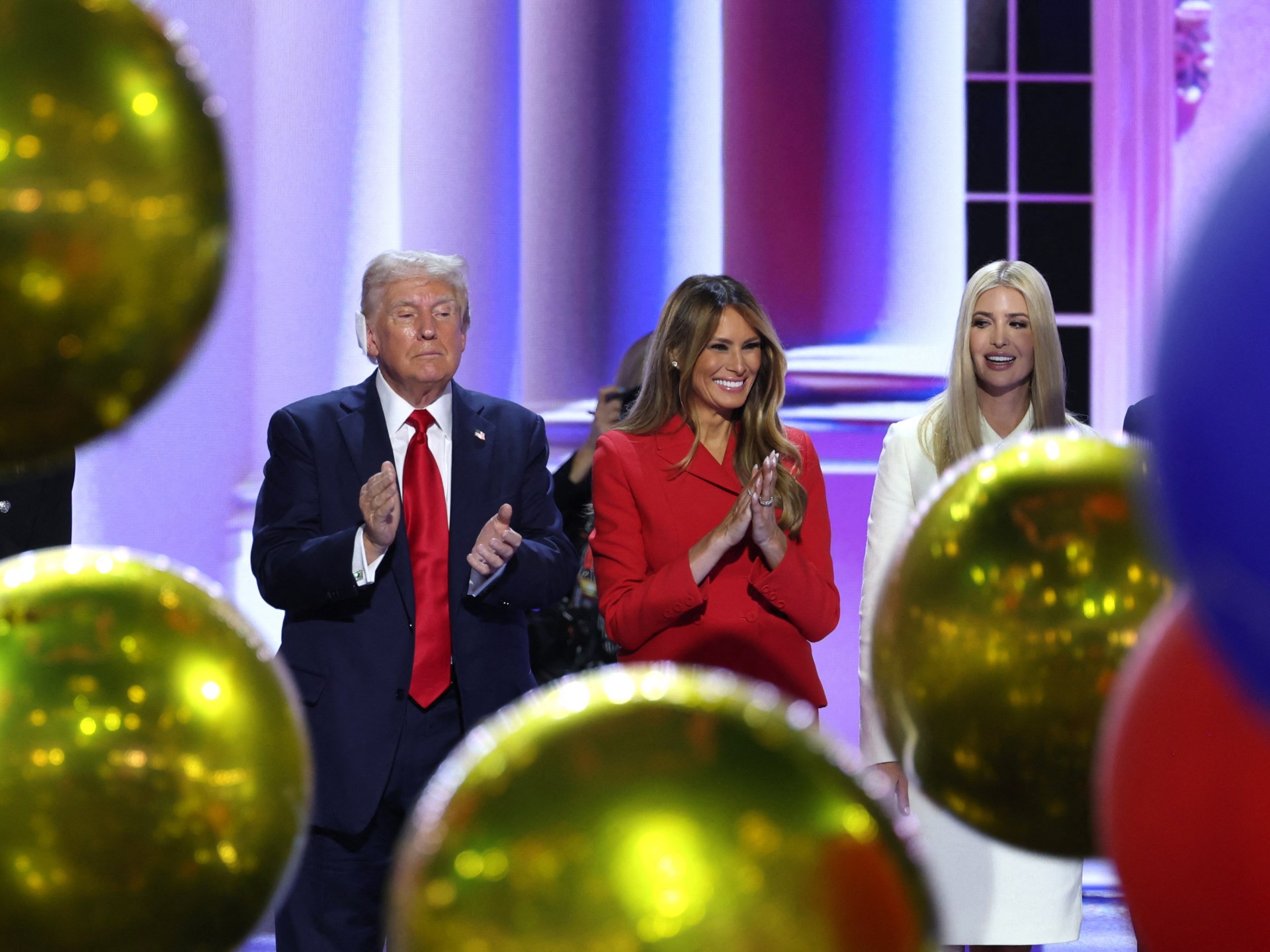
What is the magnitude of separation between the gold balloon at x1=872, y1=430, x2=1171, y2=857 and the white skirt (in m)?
1.99

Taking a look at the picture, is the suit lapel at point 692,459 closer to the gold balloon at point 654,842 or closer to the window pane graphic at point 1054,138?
the gold balloon at point 654,842

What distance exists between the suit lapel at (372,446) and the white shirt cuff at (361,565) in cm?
8

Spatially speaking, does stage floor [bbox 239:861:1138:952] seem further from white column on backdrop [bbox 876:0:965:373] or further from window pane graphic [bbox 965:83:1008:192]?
window pane graphic [bbox 965:83:1008:192]

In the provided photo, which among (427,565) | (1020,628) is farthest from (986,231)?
(1020,628)

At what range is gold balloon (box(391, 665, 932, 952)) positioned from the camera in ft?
2.49

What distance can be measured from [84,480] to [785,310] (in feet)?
7.78

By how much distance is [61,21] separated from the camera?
84 centimetres

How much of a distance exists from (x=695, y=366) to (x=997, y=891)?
1.21m

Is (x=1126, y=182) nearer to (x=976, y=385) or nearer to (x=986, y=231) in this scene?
(x=986, y=231)

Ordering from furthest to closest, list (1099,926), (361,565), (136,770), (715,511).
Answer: (1099,926) < (715,511) < (361,565) < (136,770)

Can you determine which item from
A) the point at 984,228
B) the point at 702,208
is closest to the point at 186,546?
the point at 702,208

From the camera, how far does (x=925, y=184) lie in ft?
16.8

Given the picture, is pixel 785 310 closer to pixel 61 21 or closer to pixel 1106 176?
pixel 1106 176

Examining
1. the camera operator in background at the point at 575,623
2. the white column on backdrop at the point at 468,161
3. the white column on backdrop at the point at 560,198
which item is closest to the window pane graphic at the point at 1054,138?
the white column on backdrop at the point at 560,198
